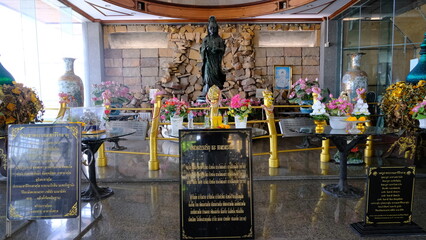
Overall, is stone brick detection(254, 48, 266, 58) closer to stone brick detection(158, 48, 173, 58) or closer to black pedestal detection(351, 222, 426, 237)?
stone brick detection(158, 48, 173, 58)

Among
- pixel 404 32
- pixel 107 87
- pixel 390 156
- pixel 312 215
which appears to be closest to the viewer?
pixel 312 215

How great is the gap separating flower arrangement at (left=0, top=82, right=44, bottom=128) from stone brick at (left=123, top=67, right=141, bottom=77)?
20.0 feet

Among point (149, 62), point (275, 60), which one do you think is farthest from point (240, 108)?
point (149, 62)

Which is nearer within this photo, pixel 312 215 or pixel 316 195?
pixel 312 215

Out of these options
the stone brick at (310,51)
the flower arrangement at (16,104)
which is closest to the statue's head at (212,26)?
the flower arrangement at (16,104)

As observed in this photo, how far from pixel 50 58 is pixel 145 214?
5.94 meters

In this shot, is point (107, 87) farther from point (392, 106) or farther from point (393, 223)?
point (393, 223)

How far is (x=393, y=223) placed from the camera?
2262 mm

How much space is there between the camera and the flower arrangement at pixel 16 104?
3.04m

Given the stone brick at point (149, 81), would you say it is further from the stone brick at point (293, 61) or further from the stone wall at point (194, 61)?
the stone brick at point (293, 61)

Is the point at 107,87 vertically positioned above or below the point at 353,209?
above

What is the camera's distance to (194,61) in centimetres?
930

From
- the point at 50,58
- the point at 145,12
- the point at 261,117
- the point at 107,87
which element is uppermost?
the point at 145,12

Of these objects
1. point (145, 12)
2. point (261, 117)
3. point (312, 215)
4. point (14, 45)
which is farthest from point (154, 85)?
point (312, 215)
